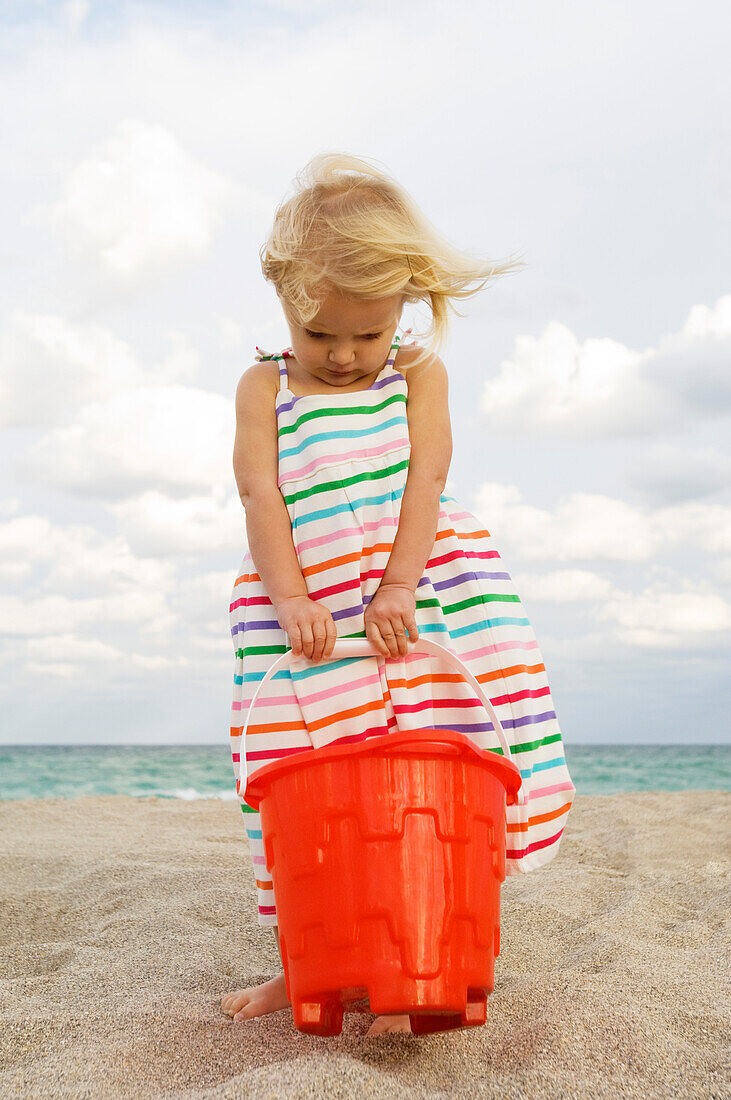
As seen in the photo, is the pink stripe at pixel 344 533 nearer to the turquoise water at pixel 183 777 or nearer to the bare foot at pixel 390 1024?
the bare foot at pixel 390 1024

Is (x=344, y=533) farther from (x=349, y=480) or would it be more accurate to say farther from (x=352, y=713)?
(x=352, y=713)

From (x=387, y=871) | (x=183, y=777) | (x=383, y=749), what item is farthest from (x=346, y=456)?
(x=183, y=777)

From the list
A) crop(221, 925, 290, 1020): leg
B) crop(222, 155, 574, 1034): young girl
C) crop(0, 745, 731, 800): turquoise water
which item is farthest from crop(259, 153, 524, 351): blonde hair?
crop(0, 745, 731, 800): turquoise water

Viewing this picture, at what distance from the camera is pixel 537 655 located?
76.0 inches

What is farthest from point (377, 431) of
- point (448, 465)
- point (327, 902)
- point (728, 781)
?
point (728, 781)

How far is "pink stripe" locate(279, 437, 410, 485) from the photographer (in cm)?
188

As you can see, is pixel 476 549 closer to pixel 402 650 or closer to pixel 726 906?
pixel 402 650

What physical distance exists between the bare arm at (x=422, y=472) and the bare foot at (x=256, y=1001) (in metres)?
0.83

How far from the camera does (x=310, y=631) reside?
1678 mm

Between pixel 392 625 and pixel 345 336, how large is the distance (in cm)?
60

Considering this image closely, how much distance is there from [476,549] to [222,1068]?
1.10 metres

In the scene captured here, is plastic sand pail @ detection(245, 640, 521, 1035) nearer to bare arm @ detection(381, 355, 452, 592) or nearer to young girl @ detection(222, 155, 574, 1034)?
young girl @ detection(222, 155, 574, 1034)

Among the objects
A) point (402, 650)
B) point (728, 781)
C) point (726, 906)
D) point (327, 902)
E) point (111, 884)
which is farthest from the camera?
point (728, 781)

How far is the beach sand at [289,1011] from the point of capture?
137 cm
